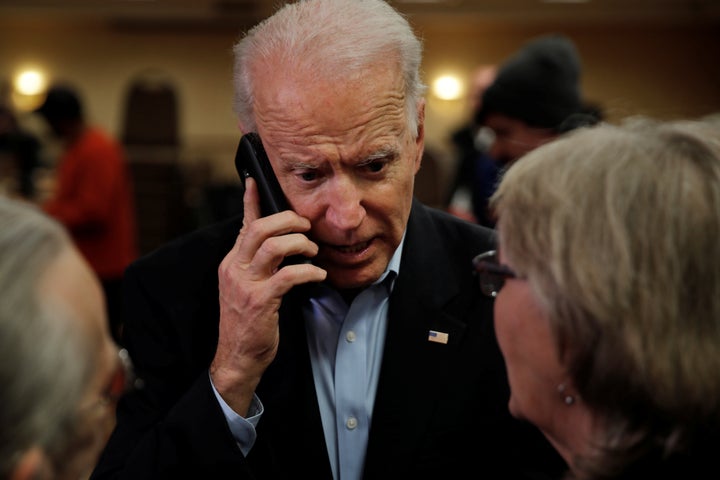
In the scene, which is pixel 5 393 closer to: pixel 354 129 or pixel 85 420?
pixel 85 420

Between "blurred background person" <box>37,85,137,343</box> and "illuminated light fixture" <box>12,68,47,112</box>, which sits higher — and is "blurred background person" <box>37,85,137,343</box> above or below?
above

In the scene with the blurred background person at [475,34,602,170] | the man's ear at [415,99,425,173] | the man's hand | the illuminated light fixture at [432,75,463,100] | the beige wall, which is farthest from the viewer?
the illuminated light fixture at [432,75,463,100]

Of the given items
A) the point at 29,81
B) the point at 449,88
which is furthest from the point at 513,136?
the point at 29,81

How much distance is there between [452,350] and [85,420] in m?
0.84

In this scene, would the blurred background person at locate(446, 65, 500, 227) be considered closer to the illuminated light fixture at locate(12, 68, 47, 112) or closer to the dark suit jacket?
the dark suit jacket

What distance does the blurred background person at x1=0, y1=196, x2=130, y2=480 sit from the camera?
88cm

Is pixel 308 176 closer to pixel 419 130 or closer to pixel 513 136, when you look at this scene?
pixel 419 130

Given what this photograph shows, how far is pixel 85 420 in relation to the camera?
977 mm

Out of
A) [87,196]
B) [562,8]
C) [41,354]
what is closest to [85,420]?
[41,354]

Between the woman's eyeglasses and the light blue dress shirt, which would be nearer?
the woman's eyeglasses

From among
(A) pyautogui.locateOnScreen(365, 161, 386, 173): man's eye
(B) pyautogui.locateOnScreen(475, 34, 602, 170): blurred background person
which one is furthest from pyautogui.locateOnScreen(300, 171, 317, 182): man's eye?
(B) pyautogui.locateOnScreen(475, 34, 602, 170): blurred background person

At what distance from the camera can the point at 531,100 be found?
321 centimetres

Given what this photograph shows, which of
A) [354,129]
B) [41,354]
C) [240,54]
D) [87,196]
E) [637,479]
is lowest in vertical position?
[87,196]

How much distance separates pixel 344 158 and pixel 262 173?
0.58ft
